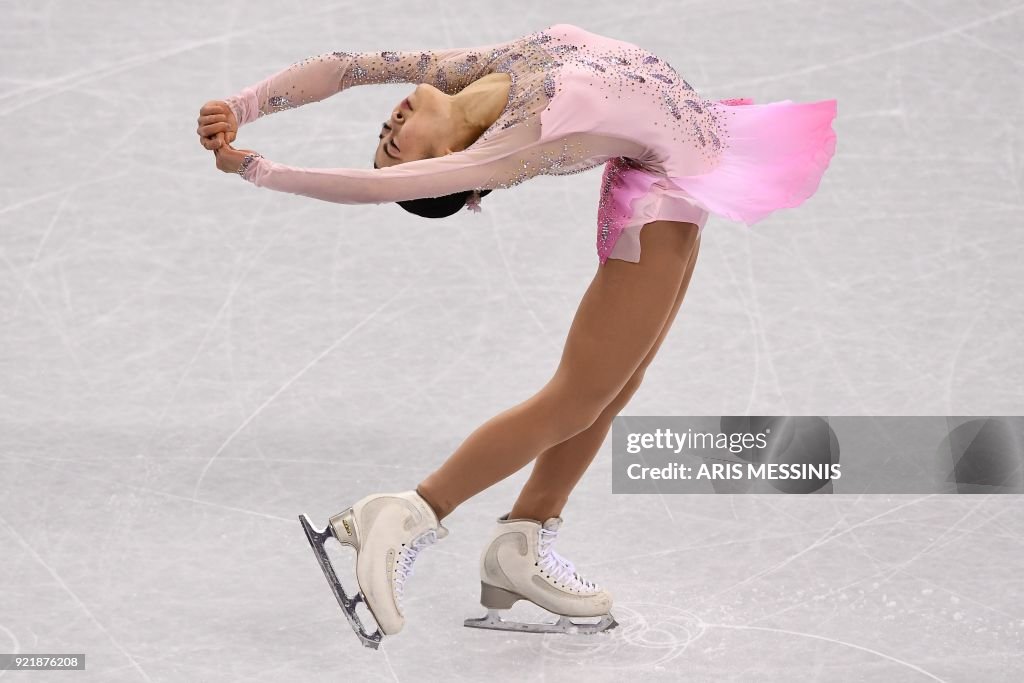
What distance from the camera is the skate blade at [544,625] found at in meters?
3.29

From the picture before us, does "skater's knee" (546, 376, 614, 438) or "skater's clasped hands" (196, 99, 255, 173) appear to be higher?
"skater's clasped hands" (196, 99, 255, 173)

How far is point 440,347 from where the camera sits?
14.7 feet

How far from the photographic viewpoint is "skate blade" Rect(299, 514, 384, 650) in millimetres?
Result: 3062

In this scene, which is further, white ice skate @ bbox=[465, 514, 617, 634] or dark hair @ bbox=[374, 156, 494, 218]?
white ice skate @ bbox=[465, 514, 617, 634]

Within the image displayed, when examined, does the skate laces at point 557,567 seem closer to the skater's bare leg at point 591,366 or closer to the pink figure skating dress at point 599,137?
the skater's bare leg at point 591,366

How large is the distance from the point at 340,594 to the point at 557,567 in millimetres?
482

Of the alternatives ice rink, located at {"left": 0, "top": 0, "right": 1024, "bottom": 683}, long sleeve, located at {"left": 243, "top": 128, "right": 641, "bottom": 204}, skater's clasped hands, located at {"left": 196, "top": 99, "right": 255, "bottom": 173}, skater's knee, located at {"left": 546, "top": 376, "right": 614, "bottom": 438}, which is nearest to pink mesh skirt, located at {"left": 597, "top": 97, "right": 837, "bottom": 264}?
long sleeve, located at {"left": 243, "top": 128, "right": 641, "bottom": 204}

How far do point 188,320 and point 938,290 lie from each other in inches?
84.6

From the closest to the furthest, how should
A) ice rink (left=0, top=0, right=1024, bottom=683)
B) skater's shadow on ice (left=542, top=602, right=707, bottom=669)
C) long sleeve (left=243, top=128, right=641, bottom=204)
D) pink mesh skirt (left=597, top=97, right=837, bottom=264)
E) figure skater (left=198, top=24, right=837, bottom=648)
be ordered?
long sleeve (left=243, top=128, right=641, bottom=204), figure skater (left=198, top=24, right=837, bottom=648), pink mesh skirt (left=597, top=97, right=837, bottom=264), skater's shadow on ice (left=542, top=602, right=707, bottom=669), ice rink (left=0, top=0, right=1024, bottom=683)

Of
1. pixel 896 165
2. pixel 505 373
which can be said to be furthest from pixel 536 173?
pixel 896 165

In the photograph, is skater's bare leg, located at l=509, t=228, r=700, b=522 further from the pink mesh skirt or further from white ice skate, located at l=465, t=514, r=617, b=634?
the pink mesh skirt

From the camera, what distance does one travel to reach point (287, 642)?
3.17m

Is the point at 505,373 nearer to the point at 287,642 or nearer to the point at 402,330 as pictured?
the point at 402,330

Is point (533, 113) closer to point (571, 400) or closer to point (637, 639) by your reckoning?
point (571, 400)
